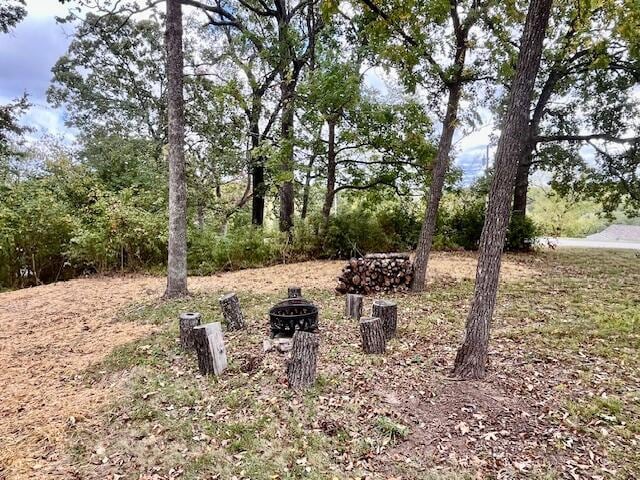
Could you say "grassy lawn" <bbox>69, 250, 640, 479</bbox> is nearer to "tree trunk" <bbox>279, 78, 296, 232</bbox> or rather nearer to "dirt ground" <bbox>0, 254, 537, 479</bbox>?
"dirt ground" <bbox>0, 254, 537, 479</bbox>

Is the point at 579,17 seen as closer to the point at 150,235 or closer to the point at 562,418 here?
the point at 562,418

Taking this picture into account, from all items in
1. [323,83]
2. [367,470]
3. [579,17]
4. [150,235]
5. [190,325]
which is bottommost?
[367,470]

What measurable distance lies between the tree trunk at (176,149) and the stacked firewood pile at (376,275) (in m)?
2.60

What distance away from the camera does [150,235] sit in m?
7.80

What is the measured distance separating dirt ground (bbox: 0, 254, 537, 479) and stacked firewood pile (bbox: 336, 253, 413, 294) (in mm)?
580

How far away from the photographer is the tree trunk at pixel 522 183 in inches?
417

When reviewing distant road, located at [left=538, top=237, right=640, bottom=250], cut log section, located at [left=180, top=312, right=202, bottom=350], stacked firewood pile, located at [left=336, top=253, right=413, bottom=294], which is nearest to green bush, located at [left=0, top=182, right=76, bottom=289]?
cut log section, located at [left=180, top=312, right=202, bottom=350]

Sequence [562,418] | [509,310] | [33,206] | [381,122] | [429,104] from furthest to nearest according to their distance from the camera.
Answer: [381,122] → [33,206] → [429,104] → [509,310] → [562,418]

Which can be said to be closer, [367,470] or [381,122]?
[367,470]

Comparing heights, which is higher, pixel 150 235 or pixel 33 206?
pixel 33 206

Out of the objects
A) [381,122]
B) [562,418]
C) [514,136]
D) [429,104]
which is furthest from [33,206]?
[562,418]

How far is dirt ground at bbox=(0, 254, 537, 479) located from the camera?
8.58 ft

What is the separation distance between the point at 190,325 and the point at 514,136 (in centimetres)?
341

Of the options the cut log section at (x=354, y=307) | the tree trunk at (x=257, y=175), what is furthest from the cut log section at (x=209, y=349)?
the tree trunk at (x=257, y=175)
